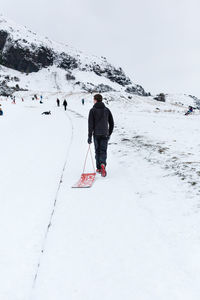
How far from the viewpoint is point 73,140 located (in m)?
9.40

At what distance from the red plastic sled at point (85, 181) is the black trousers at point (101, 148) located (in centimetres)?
41

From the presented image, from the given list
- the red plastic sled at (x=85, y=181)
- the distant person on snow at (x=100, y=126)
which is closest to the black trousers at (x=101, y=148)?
the distant person on snow at (x=100, y=126)

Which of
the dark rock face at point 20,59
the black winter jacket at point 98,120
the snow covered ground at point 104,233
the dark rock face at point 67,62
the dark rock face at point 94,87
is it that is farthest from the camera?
the dark rock face at point 67,62

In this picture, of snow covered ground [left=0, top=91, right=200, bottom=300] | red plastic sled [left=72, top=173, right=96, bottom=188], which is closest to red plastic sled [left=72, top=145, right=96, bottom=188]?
red plastic sled [left=72, top=173, right=96, bottom=188]

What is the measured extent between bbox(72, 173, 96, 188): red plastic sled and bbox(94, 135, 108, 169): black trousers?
410 mm

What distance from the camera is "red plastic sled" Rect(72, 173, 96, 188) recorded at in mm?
4469

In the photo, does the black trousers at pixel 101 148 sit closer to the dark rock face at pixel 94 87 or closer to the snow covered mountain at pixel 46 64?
the dark rock face at pixel 94 87

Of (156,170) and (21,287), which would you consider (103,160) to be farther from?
(21,287)

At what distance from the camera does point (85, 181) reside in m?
4.73

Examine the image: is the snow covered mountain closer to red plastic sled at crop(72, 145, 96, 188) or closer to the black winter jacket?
the black winter jacket

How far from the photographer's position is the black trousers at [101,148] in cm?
514

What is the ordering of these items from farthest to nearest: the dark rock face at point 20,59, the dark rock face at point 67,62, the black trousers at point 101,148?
the dark rock face at point 67,62
the dark rock face at point 20,59
the black trousers at point 101,148

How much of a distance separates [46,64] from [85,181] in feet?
517

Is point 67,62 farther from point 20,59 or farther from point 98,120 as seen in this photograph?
point 98,120
